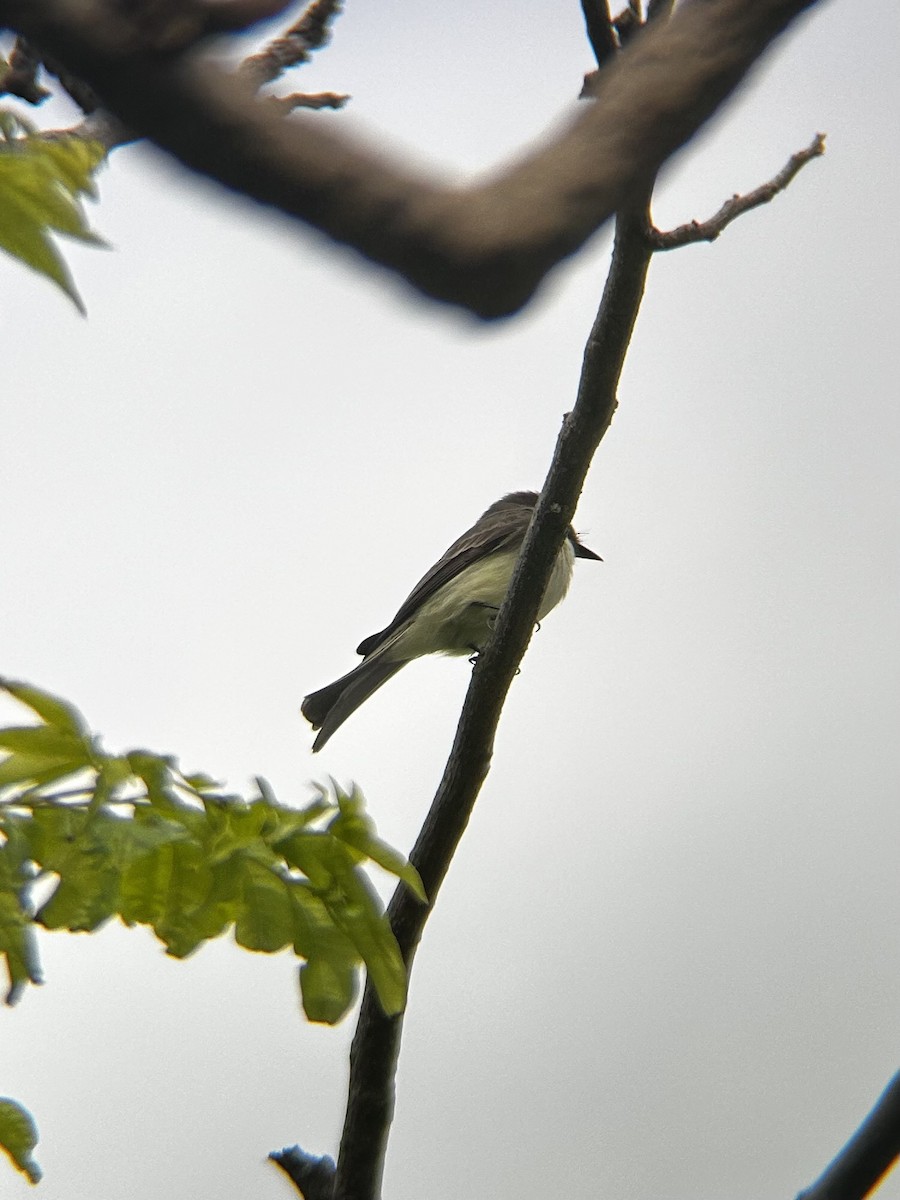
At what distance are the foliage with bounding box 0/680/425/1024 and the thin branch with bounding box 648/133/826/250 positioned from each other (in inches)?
73.8

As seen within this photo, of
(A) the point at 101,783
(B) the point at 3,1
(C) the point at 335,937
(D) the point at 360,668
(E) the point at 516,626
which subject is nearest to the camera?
(B) the point at 3,1

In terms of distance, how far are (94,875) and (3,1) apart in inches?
98.9

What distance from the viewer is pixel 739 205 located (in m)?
4.01

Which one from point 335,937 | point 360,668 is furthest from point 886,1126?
point 360,668

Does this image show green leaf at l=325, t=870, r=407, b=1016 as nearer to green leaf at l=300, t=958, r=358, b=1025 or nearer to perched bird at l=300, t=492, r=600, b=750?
green leaf at l=300, t=958, r=358, b=1025

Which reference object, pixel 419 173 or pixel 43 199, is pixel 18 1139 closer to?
pixel 43 199

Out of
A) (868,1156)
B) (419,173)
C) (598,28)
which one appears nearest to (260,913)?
(868,1156)

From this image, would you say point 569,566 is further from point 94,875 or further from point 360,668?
point 94,875

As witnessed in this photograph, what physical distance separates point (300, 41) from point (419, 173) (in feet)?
15.1

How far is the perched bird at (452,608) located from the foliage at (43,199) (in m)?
7.01

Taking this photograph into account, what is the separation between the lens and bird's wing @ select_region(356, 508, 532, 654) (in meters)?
10.1

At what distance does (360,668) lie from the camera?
9781 mm

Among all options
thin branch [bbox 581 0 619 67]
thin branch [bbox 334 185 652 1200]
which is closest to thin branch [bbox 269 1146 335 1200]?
thin branch [bbox 334 185 652 1200]

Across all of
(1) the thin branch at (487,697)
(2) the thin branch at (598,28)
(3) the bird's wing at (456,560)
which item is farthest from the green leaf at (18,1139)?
(3) the bird's wing at (456,560)
